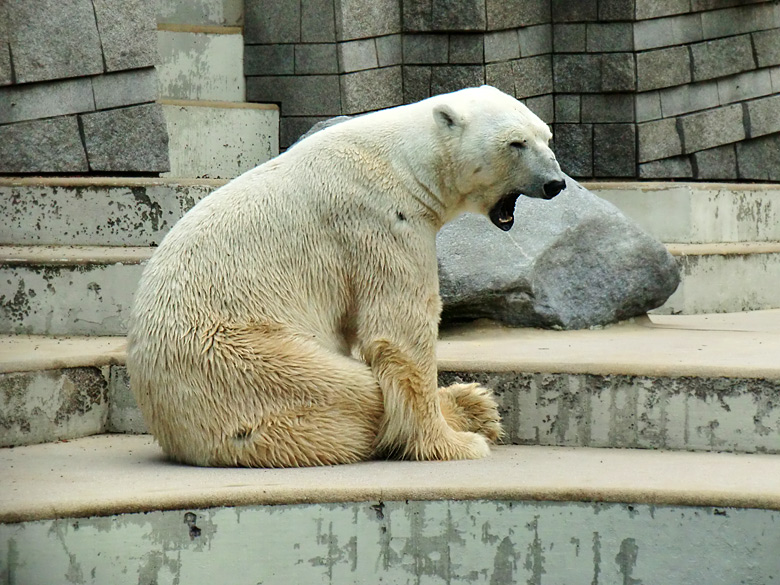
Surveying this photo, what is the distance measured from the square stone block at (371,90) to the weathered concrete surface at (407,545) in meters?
4.46

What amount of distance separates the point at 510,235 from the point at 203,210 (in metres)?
1.97

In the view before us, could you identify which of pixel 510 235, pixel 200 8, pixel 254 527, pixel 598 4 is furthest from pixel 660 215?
pixel 254 527

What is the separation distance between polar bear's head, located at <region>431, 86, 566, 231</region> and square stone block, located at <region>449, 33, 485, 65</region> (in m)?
3.86

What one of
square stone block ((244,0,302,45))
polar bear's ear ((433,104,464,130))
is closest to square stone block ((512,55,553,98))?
square stone block ((244,0,302,45))

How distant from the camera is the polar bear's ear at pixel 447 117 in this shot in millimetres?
3516

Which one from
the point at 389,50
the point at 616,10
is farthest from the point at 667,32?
the point at 389,50

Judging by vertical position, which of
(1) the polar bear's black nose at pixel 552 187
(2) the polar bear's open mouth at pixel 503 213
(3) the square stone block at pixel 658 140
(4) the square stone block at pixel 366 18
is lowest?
(2) the polar bear's open mouth at pixel 503 213

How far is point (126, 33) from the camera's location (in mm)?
5844

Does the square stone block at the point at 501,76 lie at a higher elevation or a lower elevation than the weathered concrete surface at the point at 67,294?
higher

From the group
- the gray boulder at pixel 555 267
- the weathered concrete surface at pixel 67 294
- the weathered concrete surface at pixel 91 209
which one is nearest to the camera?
the weathered concrete surface at pixel 67 294

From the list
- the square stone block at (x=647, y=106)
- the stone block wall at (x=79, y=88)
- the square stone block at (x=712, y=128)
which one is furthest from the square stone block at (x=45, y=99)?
the square stone block at (x=712, y=128)

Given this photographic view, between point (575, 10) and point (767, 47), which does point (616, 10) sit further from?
point (767, 47)

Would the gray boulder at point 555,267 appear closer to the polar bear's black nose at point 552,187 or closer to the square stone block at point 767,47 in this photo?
the polar bear's black nose at point 552,187

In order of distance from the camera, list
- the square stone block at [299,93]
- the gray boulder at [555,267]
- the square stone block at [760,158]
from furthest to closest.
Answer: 1. the square stone block at [760,158]
2. the square stone block at [299,93]
3. the gray boulder at [555,267]
